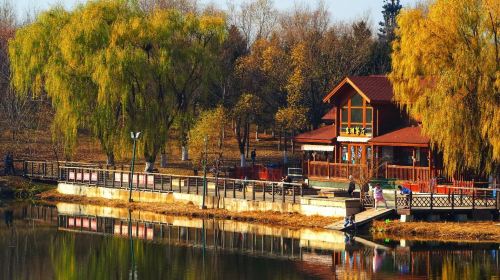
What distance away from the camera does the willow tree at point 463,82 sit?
54.5 m

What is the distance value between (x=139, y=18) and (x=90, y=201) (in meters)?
12.2

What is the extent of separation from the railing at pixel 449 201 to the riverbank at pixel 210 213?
3.37 m

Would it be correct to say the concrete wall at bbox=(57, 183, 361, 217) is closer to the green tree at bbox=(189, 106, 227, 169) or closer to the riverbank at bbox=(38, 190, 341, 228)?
the riverbank at bbox=(38, 190, 341, 228)

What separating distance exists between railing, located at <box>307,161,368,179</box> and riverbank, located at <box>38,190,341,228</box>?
11111mm

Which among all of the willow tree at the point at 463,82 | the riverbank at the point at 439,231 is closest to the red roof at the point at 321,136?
the willow tree at the point at 463,82

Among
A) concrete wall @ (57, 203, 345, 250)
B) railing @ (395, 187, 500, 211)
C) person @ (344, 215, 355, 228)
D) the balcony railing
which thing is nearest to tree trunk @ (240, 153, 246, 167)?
the balcony railing

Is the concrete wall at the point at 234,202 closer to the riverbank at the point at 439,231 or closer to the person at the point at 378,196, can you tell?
the person at the point at 378,196

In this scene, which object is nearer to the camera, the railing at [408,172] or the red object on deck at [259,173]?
the railing at [408,172]

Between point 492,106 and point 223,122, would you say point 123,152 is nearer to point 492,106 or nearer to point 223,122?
point 223,122

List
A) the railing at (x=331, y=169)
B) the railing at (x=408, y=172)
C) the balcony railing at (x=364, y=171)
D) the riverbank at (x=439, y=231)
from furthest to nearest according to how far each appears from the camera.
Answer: the railing at (x=331, y=169) < the railing at (x=408, y=172) < the balcony railing at (x=364, y=171) < the riverbank at (x=439, y=231)

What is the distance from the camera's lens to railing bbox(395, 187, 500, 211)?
170ft

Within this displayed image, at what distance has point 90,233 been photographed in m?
52.3

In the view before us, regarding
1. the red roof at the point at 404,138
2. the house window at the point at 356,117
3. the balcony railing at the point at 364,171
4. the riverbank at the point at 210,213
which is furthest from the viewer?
the house window at the point at 356,117

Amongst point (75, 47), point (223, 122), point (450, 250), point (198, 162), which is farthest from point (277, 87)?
point (450, 250)
